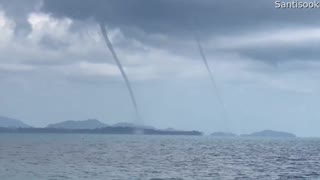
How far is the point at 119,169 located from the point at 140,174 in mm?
9313

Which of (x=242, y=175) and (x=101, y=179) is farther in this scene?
(x=242, y=175)

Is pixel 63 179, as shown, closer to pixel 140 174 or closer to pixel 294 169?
pixel 140 174

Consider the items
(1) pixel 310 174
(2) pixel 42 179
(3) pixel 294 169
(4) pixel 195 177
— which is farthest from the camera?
(3) pixel 294 169

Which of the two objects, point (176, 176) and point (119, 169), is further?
point (119, 169)

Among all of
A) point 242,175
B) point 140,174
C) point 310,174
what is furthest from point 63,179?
point 310,174

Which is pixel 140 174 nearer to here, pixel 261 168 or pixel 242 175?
pixel 242 175

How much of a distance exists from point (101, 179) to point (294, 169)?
37.3 meters

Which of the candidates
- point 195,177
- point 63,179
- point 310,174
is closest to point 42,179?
point 63,179

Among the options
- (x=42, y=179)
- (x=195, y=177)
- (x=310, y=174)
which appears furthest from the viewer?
(x=310, y=174)

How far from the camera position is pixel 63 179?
6819 centimetres

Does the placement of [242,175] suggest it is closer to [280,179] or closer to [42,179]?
[280,179]

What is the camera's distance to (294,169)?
294 ft

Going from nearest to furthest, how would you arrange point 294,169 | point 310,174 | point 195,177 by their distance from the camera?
point 195,177
point 310,174
point 294,169

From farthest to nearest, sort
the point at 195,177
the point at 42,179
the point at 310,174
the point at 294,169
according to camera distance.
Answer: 1. the point at 294,169
2. the point at 310,174
3. the point at 195,177
4. the point at 42,179
